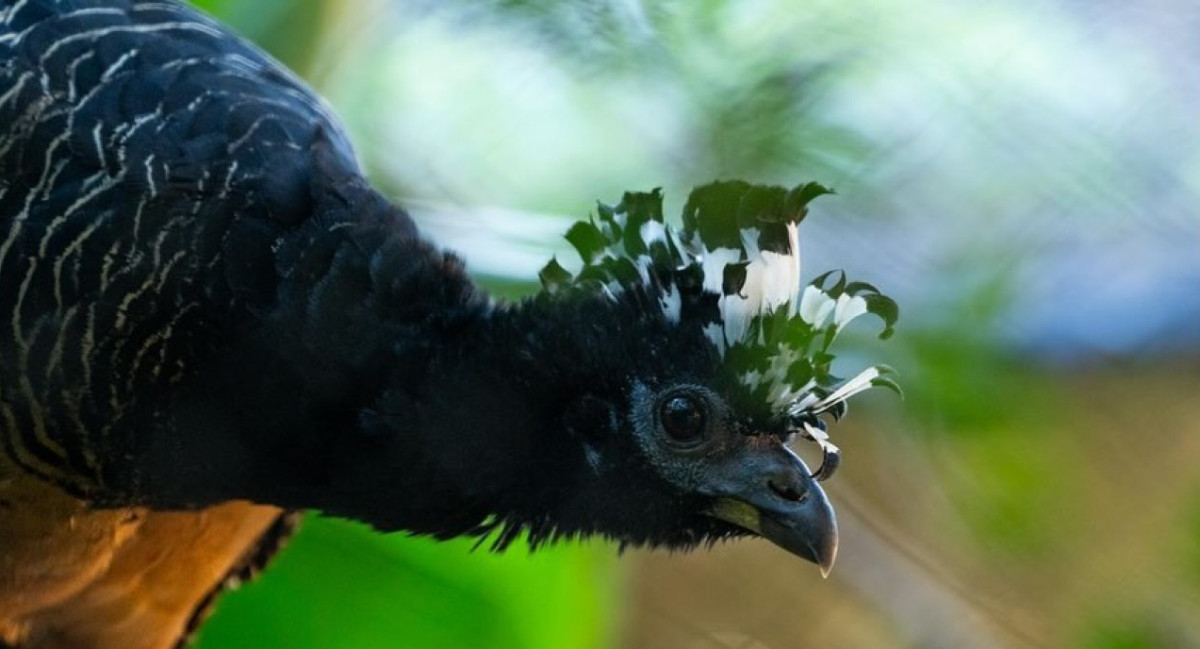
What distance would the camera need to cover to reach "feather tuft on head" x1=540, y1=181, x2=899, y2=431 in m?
1.77

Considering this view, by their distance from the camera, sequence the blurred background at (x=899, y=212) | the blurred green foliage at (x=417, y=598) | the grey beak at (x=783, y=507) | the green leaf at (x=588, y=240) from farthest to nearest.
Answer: the blurred green foliage at (x=417, y=598), the blurred background at (x=899, y=212), the green leaf at (x=588, y=240), the grey beak at (x=783, y=507)

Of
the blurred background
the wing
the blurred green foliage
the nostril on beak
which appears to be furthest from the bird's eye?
the blurred green foliage

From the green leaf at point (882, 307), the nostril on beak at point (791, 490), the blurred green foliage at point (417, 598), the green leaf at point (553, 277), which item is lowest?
the blurred green foliage at point (417, 598)

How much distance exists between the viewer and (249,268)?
189cm

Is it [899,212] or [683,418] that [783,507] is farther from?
[899,212]

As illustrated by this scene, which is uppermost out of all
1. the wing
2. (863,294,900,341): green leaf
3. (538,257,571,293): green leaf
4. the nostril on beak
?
(863,294,900,341): green leaf

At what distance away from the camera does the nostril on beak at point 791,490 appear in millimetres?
1773

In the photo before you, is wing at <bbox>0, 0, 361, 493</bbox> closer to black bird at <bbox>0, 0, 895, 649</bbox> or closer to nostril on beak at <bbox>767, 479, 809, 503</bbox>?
black bird at <bbox>0, 0, 895, 649</bbox>

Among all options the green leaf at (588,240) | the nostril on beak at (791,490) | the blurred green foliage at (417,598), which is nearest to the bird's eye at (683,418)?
the nostril on beak at (791,490)

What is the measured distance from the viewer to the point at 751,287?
5.80 ft

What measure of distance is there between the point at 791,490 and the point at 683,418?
18 cm

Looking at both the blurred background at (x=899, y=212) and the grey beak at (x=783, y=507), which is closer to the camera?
the grey beak at (x=783, y=507)

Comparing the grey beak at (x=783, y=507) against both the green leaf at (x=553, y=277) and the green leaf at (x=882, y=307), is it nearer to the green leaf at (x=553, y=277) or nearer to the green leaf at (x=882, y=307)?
the green leaf at (x=882, y=307)

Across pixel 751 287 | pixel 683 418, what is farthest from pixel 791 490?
pixel 751 287
